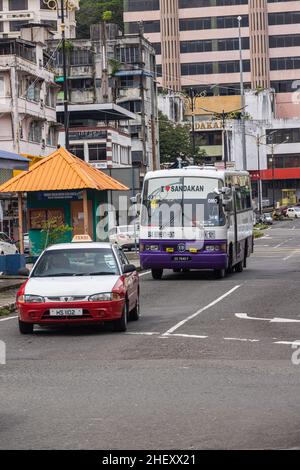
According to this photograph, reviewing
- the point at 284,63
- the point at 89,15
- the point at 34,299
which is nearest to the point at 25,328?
the point at 34,299

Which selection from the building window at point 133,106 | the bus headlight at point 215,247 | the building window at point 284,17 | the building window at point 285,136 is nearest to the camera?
the bus headlight at point 215,247

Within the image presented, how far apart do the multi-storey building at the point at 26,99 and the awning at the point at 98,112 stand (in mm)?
7447

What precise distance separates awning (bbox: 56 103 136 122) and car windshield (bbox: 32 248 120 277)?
239ft

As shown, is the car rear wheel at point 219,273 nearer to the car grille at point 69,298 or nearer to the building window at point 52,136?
the car grille at point 69,298

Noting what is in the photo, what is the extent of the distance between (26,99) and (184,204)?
45.1 metres

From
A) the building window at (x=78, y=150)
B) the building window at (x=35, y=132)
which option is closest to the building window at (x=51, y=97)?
the building window at (x=35, y=132)

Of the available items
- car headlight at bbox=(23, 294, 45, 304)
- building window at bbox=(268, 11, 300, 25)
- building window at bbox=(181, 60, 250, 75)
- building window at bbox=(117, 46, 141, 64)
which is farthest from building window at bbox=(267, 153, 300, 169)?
car headlight at bbox=(23, 294, 45, 304)

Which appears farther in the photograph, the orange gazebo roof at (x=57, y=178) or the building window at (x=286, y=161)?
the building window at (x=286, y=161)

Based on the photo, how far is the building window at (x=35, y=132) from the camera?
3095 inches

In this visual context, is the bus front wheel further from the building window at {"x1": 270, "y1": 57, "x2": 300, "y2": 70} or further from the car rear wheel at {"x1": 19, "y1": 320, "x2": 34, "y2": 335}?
the building window at {"x1": 270, "y1": 57, "x2": 300, "y2": 70}

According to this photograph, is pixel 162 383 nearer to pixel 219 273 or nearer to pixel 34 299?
pixel 34 299

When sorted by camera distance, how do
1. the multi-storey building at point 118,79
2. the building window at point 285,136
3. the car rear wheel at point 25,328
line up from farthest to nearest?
the building window at point 285,136 → the multi-storey building at point 118,79 → the car rear wheel at point 25,328

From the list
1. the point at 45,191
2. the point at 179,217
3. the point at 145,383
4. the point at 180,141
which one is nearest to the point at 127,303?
the point at 145,383

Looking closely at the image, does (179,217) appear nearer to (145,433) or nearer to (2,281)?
(2,281)
